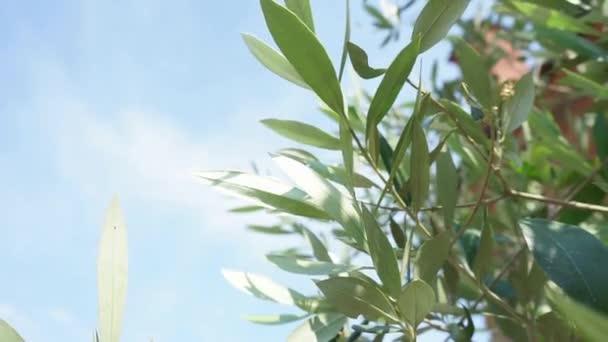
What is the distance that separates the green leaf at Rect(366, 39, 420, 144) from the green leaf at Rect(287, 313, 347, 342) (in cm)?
14

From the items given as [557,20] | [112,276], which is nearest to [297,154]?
[112,276]

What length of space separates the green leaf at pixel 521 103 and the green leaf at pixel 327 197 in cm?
14

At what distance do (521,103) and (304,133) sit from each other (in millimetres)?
160

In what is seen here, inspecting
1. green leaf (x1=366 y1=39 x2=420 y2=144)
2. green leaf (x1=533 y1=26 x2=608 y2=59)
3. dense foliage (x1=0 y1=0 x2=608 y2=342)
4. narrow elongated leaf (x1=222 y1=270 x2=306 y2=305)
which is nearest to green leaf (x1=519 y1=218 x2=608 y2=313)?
dense foliage (x1=0 y1=0 x2=608 y2=342)

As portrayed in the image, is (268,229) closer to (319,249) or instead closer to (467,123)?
(319,249)

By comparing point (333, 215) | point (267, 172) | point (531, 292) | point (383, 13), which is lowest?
point (531, 292)

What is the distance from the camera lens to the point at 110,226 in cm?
31

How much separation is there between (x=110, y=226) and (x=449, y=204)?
273mm

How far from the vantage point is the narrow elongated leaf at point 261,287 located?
51 cm

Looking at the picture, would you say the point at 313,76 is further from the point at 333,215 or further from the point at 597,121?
the point at 597,121

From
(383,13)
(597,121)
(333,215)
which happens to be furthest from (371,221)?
(383,13)

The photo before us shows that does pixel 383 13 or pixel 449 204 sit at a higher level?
pixel 383 13

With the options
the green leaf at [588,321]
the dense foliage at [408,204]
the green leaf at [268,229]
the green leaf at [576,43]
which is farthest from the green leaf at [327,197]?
the green leaf at [268,229]

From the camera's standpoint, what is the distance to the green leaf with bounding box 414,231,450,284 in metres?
0.39
